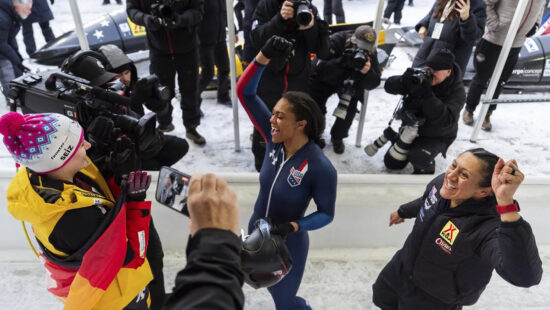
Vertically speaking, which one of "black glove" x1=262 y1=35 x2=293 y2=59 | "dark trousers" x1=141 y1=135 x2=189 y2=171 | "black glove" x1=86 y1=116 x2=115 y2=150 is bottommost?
"dark trousers" x1=141 y1=135 x2=189 y2=171

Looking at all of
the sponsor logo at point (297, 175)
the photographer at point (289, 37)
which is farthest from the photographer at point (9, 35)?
the sponsor logo at point (297, 175)

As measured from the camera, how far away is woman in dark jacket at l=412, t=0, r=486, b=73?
338cm

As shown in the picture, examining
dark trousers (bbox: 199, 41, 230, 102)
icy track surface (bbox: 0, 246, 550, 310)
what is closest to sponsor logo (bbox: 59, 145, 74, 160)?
icy track surface (bbox: 0, 246, 550, 310)

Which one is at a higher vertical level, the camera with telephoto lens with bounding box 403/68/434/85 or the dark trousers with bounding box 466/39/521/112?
A: the camera with telephoto lens with bounding box 403/68/434/85

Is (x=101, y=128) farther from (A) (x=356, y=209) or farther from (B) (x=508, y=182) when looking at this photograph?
(A) (x=356, y=209)

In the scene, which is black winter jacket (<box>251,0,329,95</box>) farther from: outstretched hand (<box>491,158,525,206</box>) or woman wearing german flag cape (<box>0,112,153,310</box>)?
outstretched hand (<box>491,158,525,206</box>)

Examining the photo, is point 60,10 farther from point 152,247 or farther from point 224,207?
point 224,207

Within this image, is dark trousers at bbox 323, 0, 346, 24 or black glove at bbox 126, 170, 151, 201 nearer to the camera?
black glove at bbox 126, 170, 151, 201

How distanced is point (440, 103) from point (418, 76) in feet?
0.92

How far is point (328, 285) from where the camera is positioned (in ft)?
8.37

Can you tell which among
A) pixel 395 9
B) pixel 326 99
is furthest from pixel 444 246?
pixel 395 9

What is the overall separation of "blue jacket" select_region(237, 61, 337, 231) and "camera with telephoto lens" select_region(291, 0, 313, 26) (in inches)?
Answer: 34.2

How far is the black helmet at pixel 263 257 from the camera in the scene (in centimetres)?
158

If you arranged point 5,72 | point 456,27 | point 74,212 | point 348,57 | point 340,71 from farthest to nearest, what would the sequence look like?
point 5,72 < point 456,27 < point 340,71 < point 348,57 < point 74,212
